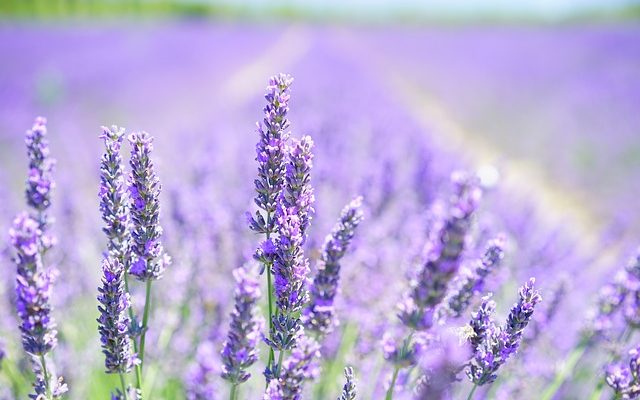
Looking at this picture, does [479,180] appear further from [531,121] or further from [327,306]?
[531,121]

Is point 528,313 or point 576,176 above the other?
point 576,176

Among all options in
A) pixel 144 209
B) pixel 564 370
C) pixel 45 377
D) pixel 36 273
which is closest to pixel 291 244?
pixel 144 209

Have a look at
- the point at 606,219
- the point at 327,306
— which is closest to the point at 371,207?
the point at 327,306

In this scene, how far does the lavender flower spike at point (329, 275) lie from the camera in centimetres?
132

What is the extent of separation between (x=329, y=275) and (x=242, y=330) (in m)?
0.35

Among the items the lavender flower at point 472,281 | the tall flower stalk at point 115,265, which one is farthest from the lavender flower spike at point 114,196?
the lavender flower at point 472,281

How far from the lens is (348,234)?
4.37 ft

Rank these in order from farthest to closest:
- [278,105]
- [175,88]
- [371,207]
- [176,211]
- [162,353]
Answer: [175,88]
[371,207]
[176,211]
[162,353]
[278,105]

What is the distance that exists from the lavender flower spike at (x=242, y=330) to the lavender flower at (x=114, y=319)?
26 cm

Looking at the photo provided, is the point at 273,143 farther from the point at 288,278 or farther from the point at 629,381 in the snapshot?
the point at 629,381

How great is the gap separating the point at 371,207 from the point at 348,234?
2.22 meters

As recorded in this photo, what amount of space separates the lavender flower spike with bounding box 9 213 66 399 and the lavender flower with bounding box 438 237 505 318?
1027mm

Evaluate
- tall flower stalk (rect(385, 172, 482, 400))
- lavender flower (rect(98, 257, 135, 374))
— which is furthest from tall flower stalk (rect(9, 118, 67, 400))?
tall flower stalk (rect(385, 172, 482, 400))

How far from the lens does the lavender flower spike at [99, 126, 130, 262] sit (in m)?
1.28
